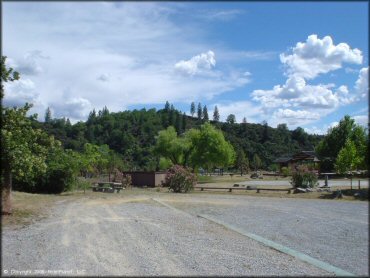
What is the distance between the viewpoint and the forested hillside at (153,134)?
342 ft

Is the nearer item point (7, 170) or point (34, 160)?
point (7, 170)

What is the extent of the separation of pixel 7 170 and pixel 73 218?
2806mm

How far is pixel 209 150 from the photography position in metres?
60.6

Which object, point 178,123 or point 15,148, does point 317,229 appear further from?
point 178,123

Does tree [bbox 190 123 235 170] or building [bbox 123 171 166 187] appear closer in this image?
building [bbox 123 171 166 187]

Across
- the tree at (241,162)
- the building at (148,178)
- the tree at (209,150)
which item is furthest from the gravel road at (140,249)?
the tree at (241,162)

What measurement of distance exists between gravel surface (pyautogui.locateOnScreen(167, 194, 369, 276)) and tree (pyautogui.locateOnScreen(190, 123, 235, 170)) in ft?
138

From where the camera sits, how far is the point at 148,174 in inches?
1775

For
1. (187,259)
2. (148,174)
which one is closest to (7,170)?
(187,259)

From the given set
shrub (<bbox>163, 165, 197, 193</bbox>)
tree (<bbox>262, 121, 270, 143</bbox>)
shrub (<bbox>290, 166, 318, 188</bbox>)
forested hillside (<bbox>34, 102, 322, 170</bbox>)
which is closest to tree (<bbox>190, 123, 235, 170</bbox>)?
shrub (<bbox>163, 165, 197, 193</bbox>)

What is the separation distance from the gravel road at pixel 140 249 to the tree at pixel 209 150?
46.1m

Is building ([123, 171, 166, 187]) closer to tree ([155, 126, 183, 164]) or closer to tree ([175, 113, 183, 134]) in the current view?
tree ([155, 126, 183, 164])

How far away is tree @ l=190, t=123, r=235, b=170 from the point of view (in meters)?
60.4

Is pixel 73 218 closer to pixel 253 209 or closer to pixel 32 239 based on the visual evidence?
pixel 32 239
